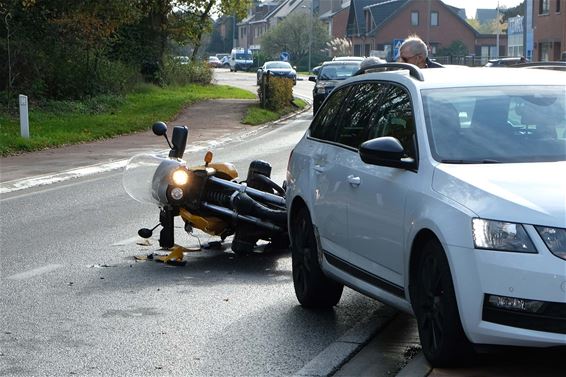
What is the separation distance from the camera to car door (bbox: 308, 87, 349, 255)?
7473 mm

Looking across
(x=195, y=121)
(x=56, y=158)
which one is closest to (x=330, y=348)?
(x=56, y=158)

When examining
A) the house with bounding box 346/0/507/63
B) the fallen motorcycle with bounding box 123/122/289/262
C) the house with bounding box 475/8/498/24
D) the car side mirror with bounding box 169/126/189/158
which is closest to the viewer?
the fallen motorcycle with bounding box 123/122/289/262

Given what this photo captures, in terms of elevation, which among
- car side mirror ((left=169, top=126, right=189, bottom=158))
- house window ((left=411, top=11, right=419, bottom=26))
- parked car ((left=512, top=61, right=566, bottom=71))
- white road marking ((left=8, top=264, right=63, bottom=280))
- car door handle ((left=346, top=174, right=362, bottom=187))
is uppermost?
house window ((left=411, top=11, right=419, bottom=26))

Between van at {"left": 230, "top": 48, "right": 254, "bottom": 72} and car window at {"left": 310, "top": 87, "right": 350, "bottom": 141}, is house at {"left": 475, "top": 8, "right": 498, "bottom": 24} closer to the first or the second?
van at {"left": 230, "top": 48, "right": 254, "bottom": 72}

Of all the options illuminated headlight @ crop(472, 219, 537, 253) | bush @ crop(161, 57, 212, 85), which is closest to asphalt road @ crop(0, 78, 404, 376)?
illuminated headlight @ crop(472, 219, 537, 253)

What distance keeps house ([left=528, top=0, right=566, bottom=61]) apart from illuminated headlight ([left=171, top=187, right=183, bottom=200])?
49743 millimetres

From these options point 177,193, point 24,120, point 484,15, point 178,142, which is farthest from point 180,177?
point 484,15

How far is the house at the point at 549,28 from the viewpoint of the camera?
58000mm

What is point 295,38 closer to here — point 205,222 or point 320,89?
point 320,89

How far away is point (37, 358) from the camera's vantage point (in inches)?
271

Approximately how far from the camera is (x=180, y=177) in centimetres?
1012

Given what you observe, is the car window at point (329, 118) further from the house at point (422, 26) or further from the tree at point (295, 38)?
the tree at point (295, 38)

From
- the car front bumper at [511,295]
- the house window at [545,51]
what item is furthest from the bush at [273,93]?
the car front bumper at [511,295]

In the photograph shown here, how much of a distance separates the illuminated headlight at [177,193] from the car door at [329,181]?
1880mm
